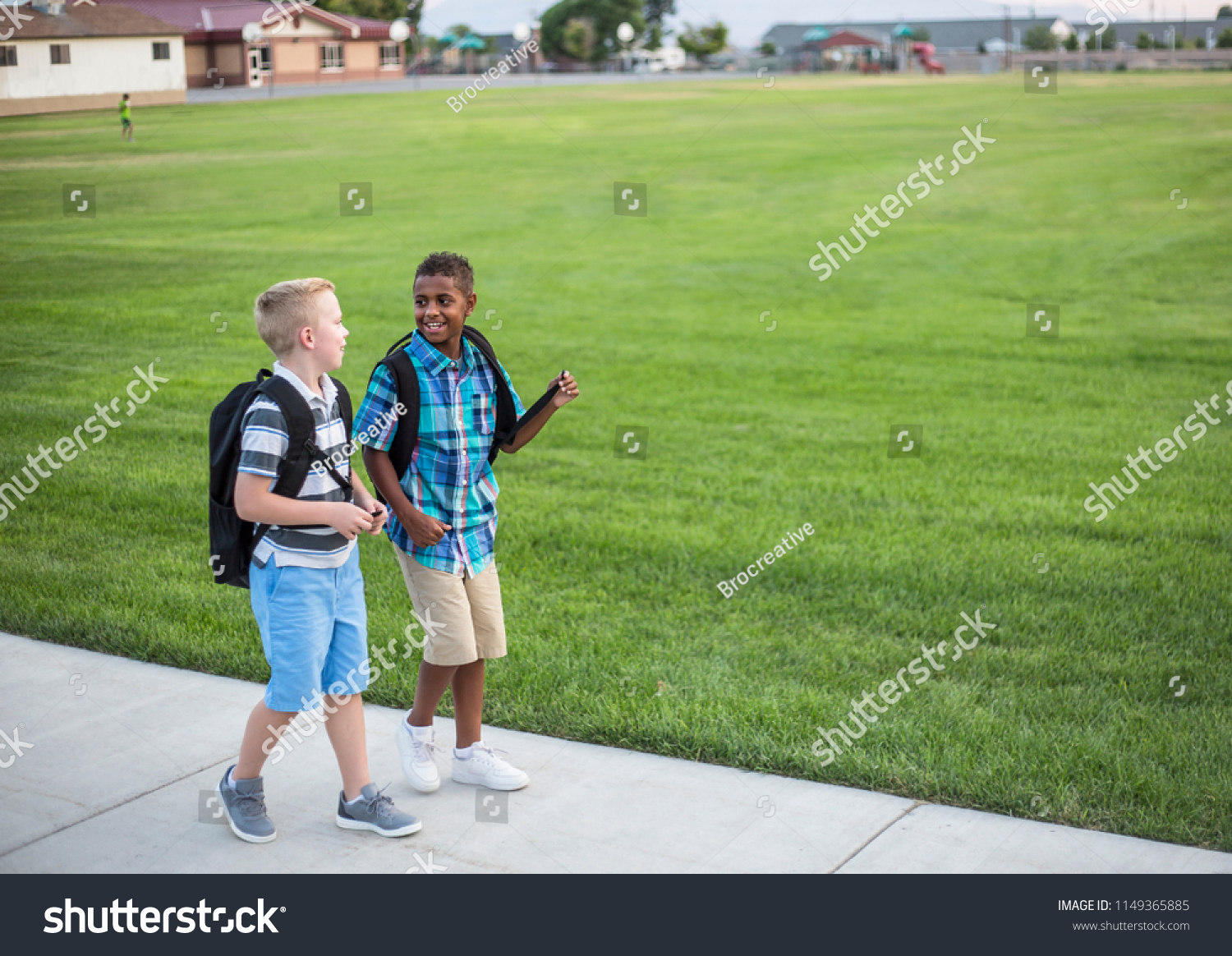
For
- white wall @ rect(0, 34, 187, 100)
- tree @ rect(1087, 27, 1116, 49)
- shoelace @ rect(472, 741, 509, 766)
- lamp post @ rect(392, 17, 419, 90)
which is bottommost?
shoelace @ rect(472, 741, 509, 766)

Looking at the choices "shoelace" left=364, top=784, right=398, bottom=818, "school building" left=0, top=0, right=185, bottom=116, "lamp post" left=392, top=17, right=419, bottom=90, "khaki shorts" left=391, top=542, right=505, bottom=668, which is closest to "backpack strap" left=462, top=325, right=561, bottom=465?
"khaki shorts" left=391, top=542, right=505, bottom=668

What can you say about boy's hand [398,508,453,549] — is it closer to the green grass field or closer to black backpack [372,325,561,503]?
black backpack [372,325,561,503]

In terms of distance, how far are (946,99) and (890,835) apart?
22889 mm

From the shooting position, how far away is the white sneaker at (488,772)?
3.92 m

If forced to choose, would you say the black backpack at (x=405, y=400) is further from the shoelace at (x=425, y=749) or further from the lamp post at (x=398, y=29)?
the lamp post at (x=398, y=29)

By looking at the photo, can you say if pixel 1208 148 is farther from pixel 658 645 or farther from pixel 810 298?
pixel 658 645

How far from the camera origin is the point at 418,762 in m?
3.93

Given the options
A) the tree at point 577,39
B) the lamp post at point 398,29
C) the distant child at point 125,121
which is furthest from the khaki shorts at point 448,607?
the tree at point 577,39

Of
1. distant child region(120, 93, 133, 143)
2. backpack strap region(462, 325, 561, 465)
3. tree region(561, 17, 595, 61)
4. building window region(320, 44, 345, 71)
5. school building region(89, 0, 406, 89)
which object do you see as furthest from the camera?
tree region(561, 17, 595, 61)

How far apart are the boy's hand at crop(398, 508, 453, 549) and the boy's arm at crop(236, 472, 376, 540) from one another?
0.98ft

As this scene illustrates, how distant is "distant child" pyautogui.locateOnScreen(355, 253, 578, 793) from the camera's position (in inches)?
A: 144

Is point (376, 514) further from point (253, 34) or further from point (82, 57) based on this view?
point (253, 34)

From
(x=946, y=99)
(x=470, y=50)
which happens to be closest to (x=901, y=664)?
(x=470, y=50)

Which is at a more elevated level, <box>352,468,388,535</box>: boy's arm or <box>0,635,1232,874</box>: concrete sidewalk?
<box>352,468,388,535</box>: boy's arm
